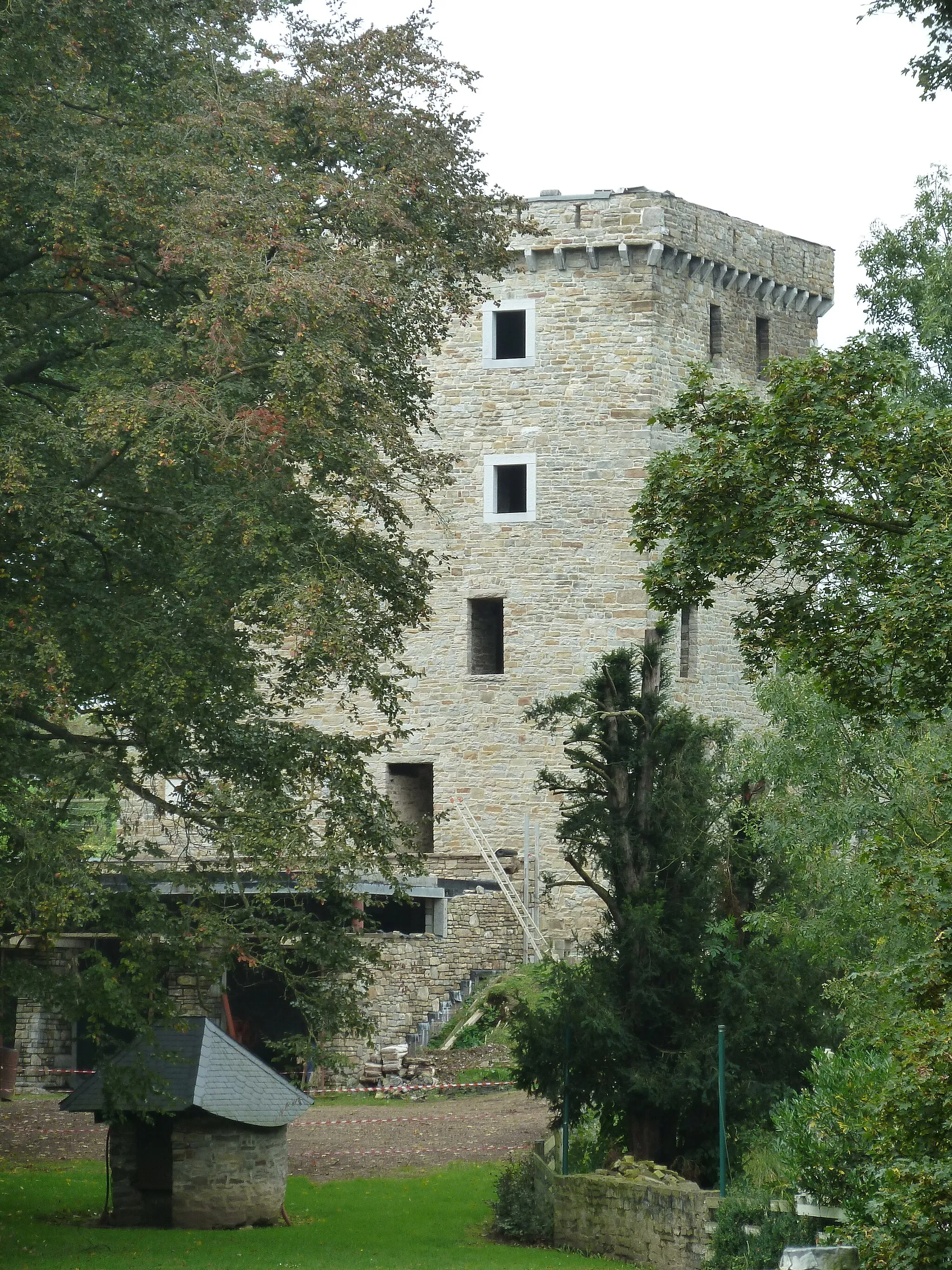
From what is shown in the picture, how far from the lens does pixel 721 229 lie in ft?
105

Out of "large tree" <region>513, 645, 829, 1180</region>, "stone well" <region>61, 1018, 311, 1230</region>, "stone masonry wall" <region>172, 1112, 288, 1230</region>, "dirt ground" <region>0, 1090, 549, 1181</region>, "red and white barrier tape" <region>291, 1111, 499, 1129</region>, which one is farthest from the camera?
"red and white barrier tape" <region>291, 1111, 499, 1129</region>

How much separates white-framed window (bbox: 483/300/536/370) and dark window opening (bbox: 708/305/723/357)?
368 cm

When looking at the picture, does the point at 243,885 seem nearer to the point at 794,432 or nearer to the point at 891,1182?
the point at 794,432

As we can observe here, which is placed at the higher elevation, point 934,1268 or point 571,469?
point 571,469

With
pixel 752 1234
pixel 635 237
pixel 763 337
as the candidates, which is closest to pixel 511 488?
pixel 635 237

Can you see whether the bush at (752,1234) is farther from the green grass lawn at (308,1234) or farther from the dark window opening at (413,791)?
the dark window opening at (413,791)

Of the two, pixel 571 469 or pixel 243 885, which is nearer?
pixel 243 885

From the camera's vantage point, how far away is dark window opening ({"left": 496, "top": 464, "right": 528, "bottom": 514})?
101ft

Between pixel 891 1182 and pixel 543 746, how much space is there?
74.6 feet

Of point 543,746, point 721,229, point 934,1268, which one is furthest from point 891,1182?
point 721,229

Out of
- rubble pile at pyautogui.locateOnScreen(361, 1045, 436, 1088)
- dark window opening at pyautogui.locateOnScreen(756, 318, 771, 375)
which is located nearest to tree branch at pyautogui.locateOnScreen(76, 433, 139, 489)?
rubble pile at pyautogui.locateOnScreen(361, 1045, 436, 1088)

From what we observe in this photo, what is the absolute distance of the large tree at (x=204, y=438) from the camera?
492 inches

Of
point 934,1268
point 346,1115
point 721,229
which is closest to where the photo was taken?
point 934,1268

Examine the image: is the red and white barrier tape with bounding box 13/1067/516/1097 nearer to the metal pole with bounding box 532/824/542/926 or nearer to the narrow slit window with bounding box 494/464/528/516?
the metal pole with bounding box 532/824/542/926
